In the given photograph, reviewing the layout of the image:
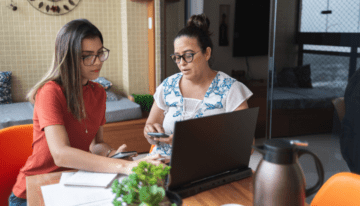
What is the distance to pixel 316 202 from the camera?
1144 millimetres

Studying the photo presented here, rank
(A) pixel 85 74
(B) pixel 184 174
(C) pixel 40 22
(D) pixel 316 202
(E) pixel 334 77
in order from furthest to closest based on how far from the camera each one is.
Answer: (C) pixel 40 22, (E) pixel 334 77, (A) pixel 85 74, (D) pixel 316 202, (B) pixel 184 174

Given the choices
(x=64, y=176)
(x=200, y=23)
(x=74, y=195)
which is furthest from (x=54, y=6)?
(x=74, y=195)

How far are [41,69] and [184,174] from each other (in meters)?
3.58

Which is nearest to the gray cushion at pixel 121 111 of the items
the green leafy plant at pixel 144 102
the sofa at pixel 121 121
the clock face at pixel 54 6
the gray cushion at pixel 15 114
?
the sofa at pixel 121 121

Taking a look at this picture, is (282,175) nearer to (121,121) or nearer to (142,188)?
(142,188)

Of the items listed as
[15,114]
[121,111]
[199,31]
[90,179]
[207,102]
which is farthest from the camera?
[121,111]

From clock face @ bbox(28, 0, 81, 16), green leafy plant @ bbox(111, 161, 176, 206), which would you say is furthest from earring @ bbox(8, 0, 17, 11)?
green leafy plant @ bbox(111, 161, 176, 206)

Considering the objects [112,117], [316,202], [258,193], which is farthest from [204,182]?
[112,117]

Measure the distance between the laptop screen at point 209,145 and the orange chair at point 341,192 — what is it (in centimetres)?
31

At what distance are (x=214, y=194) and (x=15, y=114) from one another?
2797 mm

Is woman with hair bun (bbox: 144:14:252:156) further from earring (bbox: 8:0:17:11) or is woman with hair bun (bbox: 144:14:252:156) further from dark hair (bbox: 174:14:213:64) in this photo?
earring (bbox: 8:0:17:11)

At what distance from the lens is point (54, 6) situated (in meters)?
3.90

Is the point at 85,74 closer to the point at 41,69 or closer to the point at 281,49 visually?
the point at 281,49

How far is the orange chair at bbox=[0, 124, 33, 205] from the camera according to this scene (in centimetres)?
144
